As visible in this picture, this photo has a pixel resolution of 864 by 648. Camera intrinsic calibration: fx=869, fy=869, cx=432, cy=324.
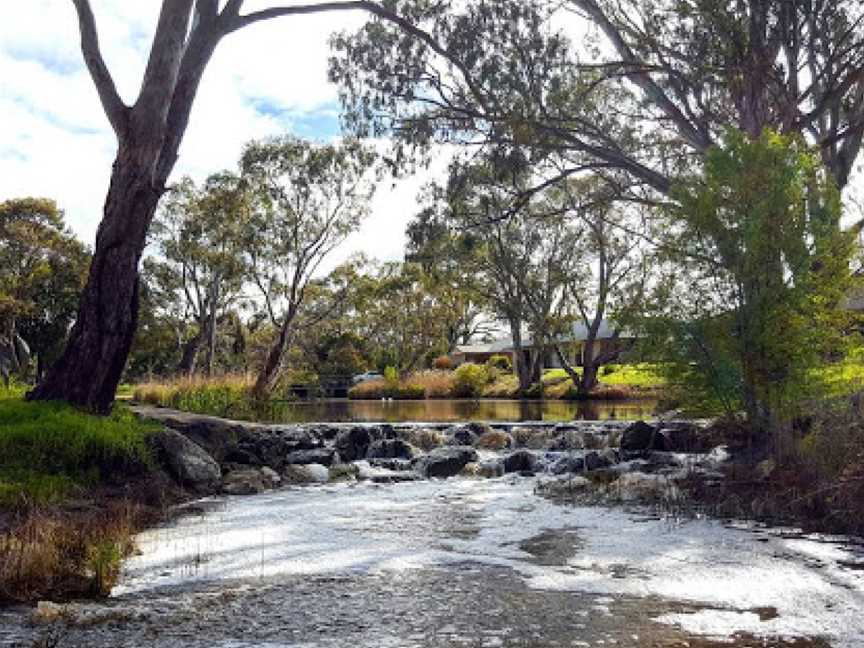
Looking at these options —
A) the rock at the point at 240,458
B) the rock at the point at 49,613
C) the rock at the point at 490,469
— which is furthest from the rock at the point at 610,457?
the rock at the point at 49,613

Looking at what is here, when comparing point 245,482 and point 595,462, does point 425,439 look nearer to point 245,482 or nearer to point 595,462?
point 595,462

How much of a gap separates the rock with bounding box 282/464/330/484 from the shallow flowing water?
346cm

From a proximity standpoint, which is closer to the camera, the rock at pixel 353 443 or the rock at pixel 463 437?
the rock at pixel 353 443

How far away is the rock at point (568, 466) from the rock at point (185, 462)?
5.42 meters

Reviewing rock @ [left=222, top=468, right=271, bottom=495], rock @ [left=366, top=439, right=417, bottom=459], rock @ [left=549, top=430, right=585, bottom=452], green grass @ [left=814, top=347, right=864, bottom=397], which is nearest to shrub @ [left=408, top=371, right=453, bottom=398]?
rock @ [left=549, top=430, right=585, bottom=452]

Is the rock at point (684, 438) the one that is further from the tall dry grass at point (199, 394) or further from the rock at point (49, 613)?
the tall dry grass at point (199, 394)

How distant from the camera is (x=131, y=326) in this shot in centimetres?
1307

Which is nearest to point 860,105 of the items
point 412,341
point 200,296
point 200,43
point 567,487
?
point 567,487

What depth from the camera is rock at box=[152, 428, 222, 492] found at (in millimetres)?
11703

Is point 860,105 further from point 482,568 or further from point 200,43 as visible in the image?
point 482,568

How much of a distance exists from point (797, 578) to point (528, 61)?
12.2 metres

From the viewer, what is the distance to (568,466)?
47.0 ft

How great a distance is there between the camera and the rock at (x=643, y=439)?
1554cm

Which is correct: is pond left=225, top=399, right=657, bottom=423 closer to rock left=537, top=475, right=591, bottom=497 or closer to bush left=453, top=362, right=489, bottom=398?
bush left=453, top=362, right=489, bottom=398
